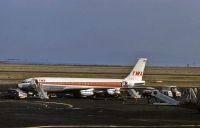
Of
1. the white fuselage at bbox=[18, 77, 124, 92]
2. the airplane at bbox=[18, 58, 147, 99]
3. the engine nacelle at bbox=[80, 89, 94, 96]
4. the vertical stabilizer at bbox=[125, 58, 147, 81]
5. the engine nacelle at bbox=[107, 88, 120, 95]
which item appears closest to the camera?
the airplane at bbox=[18, 58, 147, 99]

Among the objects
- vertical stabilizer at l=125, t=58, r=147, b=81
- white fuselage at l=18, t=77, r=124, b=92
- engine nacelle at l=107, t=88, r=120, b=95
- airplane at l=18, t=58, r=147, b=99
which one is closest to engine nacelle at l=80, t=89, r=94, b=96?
airplane at l=18, t=58, r=147, b=99

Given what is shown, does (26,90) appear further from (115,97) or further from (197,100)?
(197,100)

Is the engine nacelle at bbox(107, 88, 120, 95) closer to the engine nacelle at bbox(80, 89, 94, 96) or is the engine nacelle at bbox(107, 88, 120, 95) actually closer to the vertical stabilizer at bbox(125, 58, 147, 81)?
the engine nacelle at bbox(80, 89, 94, 96)

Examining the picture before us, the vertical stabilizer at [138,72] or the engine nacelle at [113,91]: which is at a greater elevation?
the vertical stabilizer at [138,72]

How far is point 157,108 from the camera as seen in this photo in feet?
222

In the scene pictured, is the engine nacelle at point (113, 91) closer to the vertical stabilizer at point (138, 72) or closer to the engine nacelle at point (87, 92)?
the engine nacelle at point (87, 92)

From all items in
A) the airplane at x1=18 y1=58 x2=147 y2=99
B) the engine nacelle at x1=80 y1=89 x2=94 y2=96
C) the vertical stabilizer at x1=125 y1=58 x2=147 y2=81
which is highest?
the vertical stabilizer at x1=125 y1=58 x2=147 y2=81

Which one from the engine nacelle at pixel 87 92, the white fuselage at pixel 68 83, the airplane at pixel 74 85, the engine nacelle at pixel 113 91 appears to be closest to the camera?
the airplane at pixel 74 85

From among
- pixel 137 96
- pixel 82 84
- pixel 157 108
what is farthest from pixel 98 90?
pixel 157 108

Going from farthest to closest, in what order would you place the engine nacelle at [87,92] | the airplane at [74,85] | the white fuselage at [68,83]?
the engine nacelle at [87,92]
the white fuselage at [68,83]
the airplane at [74,85]

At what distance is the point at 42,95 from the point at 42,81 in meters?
8.35

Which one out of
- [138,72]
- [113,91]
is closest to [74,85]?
[113,91]

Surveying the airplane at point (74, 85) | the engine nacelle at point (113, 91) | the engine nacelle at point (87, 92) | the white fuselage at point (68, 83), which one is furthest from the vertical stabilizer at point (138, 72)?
the engine nacelle at point (87, 92)

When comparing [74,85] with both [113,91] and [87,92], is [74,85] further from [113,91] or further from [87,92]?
[113,91]
